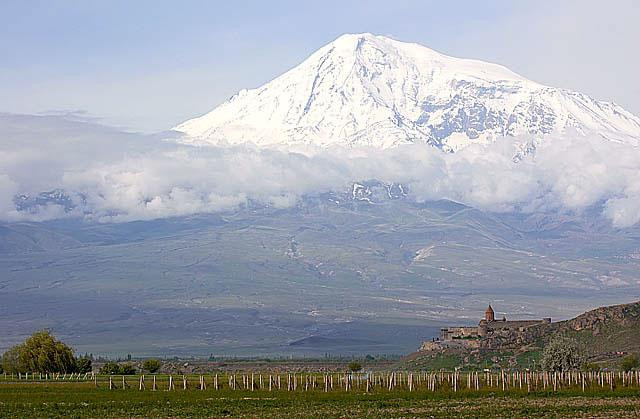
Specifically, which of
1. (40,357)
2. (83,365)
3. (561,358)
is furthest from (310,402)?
(83,365)

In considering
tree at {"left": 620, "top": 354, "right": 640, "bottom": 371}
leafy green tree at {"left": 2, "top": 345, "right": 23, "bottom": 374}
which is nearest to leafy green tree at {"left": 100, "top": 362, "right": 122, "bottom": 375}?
leafy green tree at {"left": 2, "top": 345, "right": 23, "bottom": 374}

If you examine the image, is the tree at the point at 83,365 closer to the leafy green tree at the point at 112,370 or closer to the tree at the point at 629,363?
the leafy green tree at the point at 112,370

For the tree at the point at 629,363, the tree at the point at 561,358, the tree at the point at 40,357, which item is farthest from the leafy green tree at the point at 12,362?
the tree at the point at 629,363

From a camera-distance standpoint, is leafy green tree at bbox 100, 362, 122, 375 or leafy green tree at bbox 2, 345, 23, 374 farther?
leafy green tree at bbox 100, 362, 122, 375

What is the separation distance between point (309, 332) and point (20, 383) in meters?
135

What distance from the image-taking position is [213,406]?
44.1 metres

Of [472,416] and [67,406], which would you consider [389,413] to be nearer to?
[472,416]

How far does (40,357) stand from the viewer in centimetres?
7356

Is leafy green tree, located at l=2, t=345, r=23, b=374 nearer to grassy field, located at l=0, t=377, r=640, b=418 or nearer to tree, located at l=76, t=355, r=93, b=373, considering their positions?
tree, located at l=76, t=355, r=93, b=373

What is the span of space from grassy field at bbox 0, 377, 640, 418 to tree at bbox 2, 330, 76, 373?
17105 mm

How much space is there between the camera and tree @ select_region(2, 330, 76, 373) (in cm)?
7381

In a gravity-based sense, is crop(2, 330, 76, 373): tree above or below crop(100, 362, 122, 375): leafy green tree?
above

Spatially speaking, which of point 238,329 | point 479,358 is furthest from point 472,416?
point 238,329

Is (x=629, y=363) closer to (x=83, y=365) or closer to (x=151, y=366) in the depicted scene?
(x=151, y=366)
